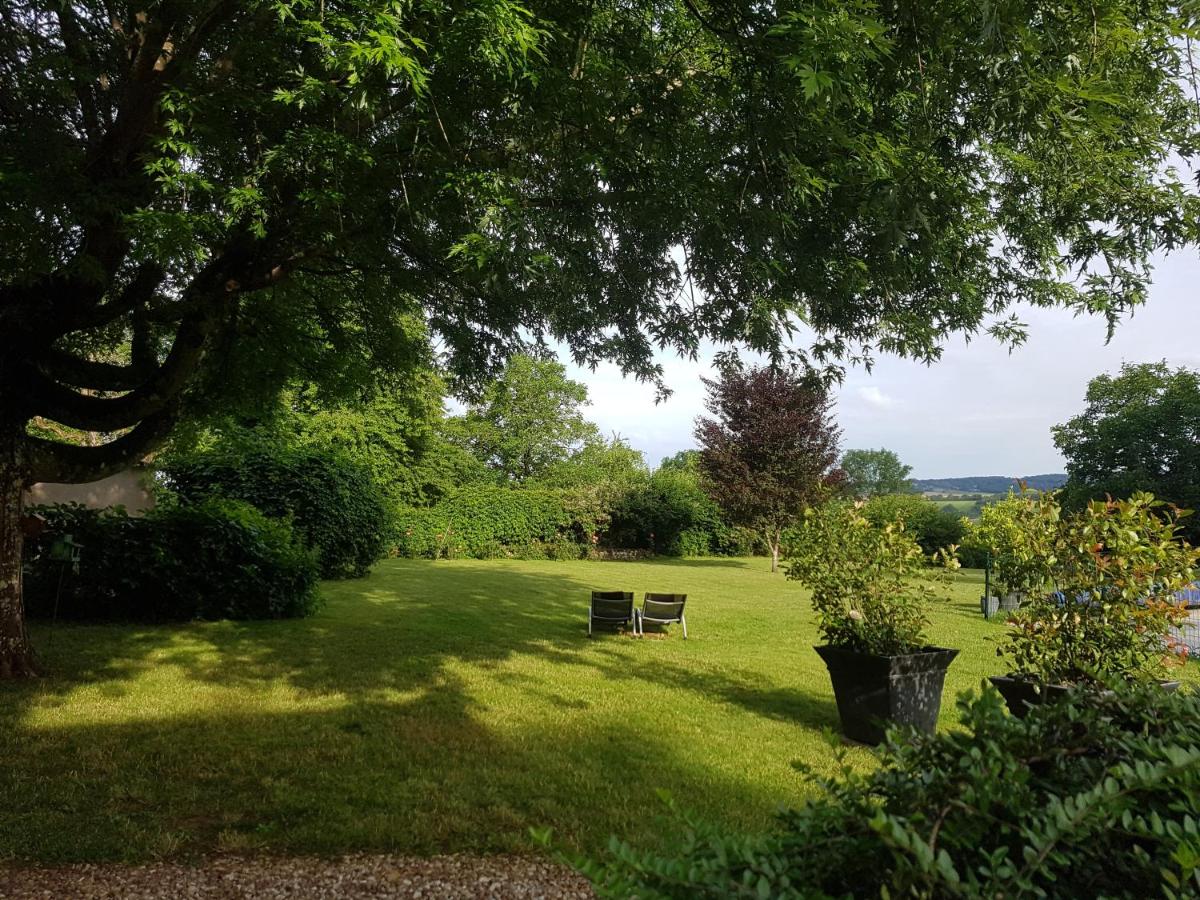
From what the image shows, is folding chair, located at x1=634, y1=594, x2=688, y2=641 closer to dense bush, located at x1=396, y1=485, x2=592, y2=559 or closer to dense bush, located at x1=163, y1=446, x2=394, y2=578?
dense bush, located at x1=163, y1=446, x2=394, y2=578

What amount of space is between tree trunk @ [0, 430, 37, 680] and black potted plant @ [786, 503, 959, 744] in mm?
6956

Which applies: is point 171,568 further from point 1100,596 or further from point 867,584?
point 1100,596

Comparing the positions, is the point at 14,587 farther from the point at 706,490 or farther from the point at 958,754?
the point at 706,490

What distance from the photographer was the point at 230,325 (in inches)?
301

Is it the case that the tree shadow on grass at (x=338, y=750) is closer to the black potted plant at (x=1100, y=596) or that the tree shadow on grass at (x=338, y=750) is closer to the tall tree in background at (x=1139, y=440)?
the black potted plant at (x=1100, y=596)

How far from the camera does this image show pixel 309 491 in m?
14.5

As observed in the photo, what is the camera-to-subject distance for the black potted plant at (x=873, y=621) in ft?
17.7

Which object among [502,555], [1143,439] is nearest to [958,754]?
[502,555]

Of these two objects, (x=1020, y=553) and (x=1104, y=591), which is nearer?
(x=1104, y=591)

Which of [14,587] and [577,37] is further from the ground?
[577,37]

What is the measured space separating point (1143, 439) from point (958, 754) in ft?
120

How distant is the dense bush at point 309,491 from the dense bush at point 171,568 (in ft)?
5.25

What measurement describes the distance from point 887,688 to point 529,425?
37.4m

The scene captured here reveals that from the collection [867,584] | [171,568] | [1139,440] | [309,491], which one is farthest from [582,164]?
[1139,440]
